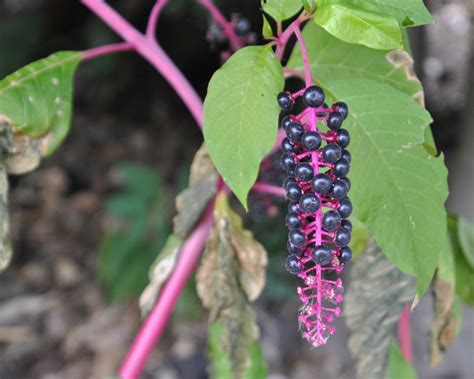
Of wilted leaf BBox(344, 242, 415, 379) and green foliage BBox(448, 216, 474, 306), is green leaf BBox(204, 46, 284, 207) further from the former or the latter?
green foliage BBox(448, 216, 474, 306)

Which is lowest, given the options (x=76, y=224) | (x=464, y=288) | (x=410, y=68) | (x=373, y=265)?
(x=76, y=224)

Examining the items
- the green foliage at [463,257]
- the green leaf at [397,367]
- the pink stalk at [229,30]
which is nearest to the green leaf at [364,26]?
the pink stalk at [229,30]

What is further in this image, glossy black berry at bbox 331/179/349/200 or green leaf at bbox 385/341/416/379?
green leaf at bbox 385/341/416/379

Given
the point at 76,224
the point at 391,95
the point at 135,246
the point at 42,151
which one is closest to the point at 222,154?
the point at 391,95

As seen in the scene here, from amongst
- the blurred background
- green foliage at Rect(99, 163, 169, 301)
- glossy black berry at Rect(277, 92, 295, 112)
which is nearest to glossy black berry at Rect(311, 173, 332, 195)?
glossy black berry at Rect(277, 92, 295, 112)

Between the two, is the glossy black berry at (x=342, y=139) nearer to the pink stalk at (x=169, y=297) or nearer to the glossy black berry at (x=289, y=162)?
the glossy black berry at (x=289, y=162)

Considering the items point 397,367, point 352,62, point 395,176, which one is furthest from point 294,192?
point 397,367

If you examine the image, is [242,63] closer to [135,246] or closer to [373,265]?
[373,265]
